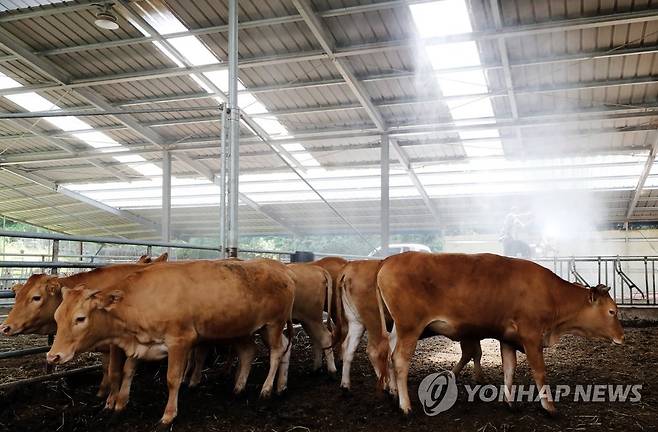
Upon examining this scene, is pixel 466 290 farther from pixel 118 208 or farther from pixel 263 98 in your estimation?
pixel 118 208

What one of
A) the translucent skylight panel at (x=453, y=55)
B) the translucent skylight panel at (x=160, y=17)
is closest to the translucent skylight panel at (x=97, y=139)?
the translucent skylight panel at (x=160, y=17)

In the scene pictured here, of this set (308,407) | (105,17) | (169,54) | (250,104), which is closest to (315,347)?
(308,407)

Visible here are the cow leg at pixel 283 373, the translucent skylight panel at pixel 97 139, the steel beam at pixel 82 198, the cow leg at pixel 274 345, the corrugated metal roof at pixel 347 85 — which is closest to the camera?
the cow leg at pixel 274 345

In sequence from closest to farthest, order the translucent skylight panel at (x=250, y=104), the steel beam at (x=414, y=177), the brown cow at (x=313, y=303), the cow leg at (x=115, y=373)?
the cow leg at (x=115, y=373) < the brown cow at (x=313, y=303) < the translucent skylight panel at (x=250, y=104) < the steel beam at (x=414, y=177)

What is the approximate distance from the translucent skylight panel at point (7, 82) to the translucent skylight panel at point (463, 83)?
9294 mm

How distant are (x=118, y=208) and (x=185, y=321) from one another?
74.0 feet

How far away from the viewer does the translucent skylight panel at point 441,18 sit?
31.5 ft

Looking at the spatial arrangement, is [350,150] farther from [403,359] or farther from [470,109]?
[403,359]

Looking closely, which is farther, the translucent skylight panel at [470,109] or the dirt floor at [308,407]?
the translucent skylight panel at [470,109]

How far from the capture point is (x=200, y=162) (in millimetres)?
18891

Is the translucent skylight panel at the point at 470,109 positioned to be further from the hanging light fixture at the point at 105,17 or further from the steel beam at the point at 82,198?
the steel beam at the point at 82,198

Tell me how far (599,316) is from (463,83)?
7759mm

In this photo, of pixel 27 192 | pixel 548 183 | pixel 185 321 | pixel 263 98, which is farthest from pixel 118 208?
pixel 185 321

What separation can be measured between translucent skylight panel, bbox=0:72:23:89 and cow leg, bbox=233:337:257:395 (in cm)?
1037
